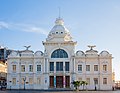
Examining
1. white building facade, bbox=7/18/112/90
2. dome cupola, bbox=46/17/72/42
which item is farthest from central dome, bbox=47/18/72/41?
white building facade, bbox=7/18/112/90

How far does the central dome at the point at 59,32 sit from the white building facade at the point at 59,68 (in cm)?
179

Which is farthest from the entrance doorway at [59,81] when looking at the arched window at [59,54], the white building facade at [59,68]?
the arched window at [59,54]

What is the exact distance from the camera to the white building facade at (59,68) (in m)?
79.1

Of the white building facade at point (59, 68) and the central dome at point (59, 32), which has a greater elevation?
the central dome at point (59, 32)

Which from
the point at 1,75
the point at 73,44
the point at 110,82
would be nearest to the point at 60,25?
the point at 73,44

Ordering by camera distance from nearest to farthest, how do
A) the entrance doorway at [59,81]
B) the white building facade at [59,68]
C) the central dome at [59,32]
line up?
1. the white building facade at [59,68]
2. the entrance doorway at [59,81]
3. the central dome at [59,32]

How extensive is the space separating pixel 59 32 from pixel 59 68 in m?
10.6

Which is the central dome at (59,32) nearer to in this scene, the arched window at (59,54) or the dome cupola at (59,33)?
the dome cupola at (59,33)

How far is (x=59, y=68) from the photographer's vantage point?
79.5 meters

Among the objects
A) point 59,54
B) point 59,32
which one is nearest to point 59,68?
point 59,54

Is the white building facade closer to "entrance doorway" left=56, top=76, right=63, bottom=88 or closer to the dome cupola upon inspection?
"entrance doorway" left=56, top=76, right=63, bottom=88

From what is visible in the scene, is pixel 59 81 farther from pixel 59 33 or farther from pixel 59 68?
pixel 59 33

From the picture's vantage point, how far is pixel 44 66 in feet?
261

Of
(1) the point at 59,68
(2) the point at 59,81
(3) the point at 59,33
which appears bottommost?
(2) the point at 59,81
